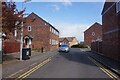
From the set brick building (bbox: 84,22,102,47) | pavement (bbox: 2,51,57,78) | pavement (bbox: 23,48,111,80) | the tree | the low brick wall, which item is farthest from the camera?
brick building (bbox: 84,22,102,47)

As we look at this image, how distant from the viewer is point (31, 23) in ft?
212

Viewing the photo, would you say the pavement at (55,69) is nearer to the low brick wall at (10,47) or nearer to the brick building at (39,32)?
the low brick wall at (10,47)

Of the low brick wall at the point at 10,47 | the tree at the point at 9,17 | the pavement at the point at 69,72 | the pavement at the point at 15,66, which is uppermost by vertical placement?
the tree at the point at 9,17

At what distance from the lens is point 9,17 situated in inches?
884

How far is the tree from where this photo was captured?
2191 centimetres

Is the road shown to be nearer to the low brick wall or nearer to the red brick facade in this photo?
the low brick wall

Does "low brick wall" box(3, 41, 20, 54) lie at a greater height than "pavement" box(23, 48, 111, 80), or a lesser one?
greater

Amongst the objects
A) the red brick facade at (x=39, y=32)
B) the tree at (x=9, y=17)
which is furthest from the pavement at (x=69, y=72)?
the red brick facade at (x=39, y=32)

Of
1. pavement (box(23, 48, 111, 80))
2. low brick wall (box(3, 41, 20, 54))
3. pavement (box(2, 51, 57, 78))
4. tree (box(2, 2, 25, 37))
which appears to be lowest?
pavement (box(23, 48, 111, 80))

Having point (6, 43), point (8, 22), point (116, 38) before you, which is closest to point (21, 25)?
point (8, 22)

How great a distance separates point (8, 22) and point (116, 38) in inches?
464

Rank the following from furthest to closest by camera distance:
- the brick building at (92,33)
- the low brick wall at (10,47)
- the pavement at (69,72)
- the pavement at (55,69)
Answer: the brick building at (92,33) → the low brick wall at (10,47) → the pavement at (55,69) → the pavement at (69,72)

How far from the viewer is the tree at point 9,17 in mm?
21914

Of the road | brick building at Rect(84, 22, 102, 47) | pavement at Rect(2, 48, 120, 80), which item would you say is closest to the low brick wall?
pavement at Rect(2, 48, 120, 80)
